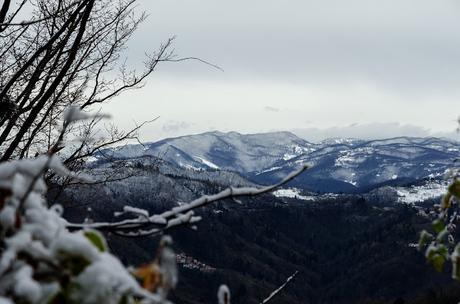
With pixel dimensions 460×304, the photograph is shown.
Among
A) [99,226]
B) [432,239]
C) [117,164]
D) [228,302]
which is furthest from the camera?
[117,164]

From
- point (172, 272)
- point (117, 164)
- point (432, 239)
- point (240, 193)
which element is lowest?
point (117, 164)

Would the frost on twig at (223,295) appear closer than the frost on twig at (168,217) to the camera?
Yes

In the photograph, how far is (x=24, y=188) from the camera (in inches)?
35.9

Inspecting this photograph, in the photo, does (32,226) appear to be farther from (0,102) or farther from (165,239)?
(0,102)

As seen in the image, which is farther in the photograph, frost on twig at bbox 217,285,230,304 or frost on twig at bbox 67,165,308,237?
frost on twig at bbox 67,165,308,237

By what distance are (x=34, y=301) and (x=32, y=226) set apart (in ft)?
0.51

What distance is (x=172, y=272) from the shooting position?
29.2 inches

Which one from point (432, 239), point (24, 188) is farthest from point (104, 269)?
point (432, 239)

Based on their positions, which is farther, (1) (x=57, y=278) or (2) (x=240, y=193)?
(2) (x=240, y=193)

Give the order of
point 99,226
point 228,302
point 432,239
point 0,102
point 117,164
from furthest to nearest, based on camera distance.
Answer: point 117,164 < point 0,102 < point 432,239 < point 99,226 < point 228,302

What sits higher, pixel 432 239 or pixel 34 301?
pixel 432 239

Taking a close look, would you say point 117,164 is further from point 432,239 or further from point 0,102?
point 432,239

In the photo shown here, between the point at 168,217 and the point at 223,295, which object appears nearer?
Answer: the point at 223,295

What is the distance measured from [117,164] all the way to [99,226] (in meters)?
12.0
